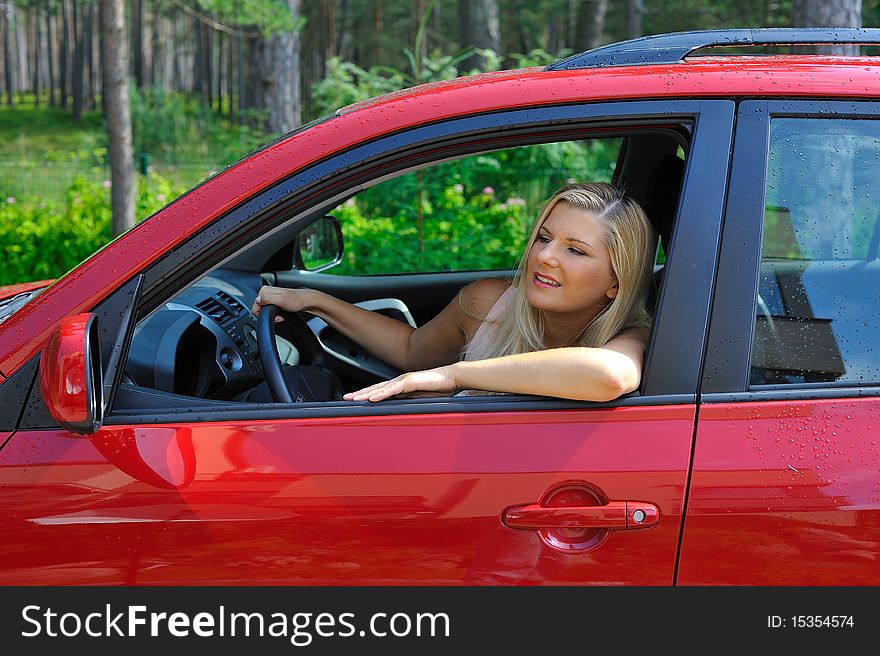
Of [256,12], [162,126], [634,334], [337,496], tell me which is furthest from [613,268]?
[162,126]

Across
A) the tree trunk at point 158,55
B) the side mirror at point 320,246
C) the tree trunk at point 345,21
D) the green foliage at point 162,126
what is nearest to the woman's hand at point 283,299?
the side mirror at point 320,246

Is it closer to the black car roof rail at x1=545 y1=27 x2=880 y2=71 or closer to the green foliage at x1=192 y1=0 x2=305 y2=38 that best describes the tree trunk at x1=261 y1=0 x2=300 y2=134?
the green foliage at x1=192 y1=0 x2=305 y2=38

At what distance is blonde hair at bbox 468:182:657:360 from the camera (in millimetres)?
2068

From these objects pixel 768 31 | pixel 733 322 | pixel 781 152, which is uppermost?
pixel 768 31

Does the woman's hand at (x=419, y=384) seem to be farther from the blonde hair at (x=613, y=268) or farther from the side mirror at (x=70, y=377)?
the side mirror at (x=70, y=377)

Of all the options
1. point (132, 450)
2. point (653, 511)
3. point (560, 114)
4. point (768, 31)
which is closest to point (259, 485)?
point (132, 450)

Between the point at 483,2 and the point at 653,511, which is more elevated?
the point at 483,2

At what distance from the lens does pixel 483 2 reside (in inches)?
635

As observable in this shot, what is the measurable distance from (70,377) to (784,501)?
50.3 inches

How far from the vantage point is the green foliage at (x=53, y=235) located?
7625 mm

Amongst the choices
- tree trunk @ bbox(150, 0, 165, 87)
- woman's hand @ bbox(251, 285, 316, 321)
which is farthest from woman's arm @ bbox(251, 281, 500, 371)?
tree trunk @ bbox(150, 0, 165, 87)

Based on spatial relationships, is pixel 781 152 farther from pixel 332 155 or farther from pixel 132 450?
pixel 132 450

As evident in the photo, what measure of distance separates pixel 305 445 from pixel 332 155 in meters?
0.57

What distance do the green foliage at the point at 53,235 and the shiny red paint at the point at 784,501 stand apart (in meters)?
6.81
